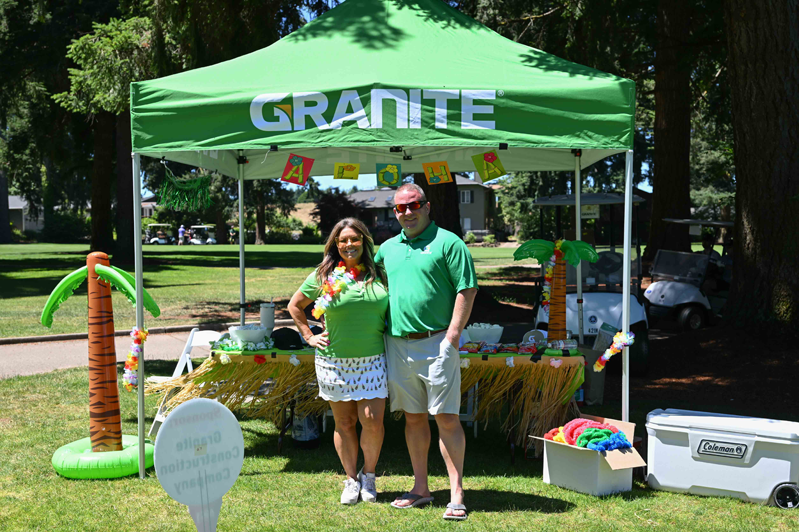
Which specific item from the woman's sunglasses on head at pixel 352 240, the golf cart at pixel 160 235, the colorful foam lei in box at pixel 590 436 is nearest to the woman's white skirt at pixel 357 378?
the woman's sunglasses on head at pixel 352 240

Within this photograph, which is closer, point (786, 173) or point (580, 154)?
point (580, 154)

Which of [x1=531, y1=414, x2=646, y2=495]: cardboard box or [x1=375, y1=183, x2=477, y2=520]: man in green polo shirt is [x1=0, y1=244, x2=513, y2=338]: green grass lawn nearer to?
[x1=375, y1=183, x2=477, y2=520]: man in green polo shirt

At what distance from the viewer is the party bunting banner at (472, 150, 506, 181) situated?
5.38m

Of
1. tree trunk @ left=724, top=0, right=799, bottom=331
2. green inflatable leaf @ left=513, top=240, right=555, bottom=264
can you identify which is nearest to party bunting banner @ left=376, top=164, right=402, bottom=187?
green inflatable leaf @ left=513, top=240, right=555, bottom=264

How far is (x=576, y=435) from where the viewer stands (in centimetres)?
450

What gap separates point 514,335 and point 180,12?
A: 694 centimetres

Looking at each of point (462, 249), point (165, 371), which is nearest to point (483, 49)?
point (462, 249)

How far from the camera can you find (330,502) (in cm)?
435

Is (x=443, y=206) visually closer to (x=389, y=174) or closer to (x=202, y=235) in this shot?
(x=389, y=174)

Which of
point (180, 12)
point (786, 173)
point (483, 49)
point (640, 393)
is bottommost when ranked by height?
point (640, 393)

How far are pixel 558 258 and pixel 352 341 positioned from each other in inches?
87.9

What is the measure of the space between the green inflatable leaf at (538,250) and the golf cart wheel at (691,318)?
6.47 meters

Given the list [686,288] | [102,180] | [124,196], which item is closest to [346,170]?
[686,288]

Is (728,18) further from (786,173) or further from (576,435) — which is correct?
(576,435)
